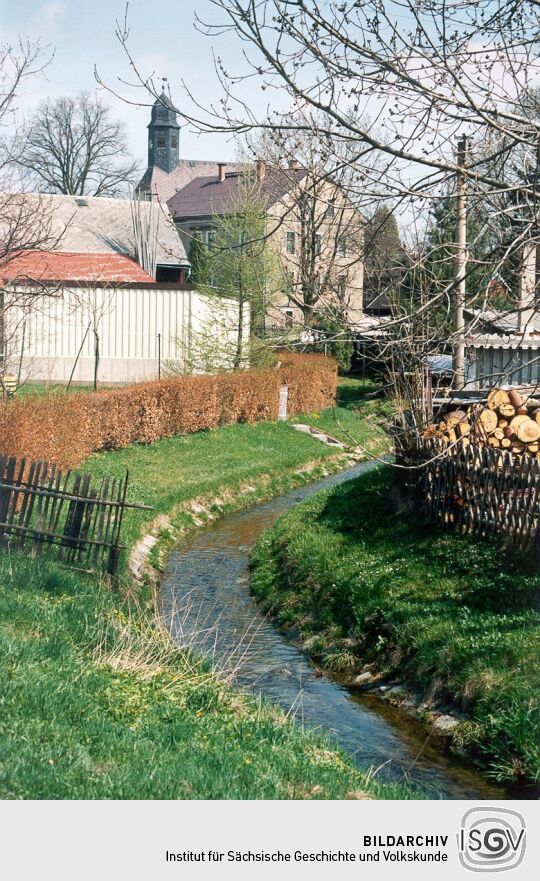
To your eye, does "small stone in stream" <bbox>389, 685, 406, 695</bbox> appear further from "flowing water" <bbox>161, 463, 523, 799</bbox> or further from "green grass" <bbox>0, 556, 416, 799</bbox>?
"green grass" <bbox>0, 556, 416, 799</bbox>

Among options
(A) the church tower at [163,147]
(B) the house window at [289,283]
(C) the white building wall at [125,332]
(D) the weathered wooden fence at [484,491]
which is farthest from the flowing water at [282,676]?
(A) the church tower at [163,147]

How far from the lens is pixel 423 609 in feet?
32.1

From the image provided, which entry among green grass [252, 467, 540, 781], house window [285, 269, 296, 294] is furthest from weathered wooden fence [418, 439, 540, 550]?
house window [285, 269, 296, 294]

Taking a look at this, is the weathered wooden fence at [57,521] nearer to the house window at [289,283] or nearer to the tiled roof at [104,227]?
the house window at [289,283]

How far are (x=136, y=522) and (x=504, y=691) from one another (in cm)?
750

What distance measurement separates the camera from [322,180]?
6711 millimetres

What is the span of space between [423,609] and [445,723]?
1664 mm

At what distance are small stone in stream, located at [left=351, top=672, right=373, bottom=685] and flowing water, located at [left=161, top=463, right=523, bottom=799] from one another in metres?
0.15

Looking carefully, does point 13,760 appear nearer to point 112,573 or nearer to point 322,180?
point 322,180

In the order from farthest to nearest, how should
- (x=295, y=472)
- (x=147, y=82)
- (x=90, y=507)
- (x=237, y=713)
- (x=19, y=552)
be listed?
(x=295, y=472) → (x=90, y=507) → (x=19, y=552) → (x=237, y=713) → (x=147, y=82)

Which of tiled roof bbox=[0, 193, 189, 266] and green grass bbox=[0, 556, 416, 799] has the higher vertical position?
tiled roof bbox=[0, 193, 189, 266]

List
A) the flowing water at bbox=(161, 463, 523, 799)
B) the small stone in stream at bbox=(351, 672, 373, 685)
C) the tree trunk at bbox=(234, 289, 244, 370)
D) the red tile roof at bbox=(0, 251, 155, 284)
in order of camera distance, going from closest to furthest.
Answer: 1. the flowing water at bbox=(161, 463, 523, 799)
2. the small stone in stream at bbox=(351, 672, 373, 685)
3. the tree trunk at bbox=(234, 289, 244, 370)
4. the red tile roof at bbox=(0, 251, 155, 284)

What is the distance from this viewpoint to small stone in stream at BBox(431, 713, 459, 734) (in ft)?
26.8
